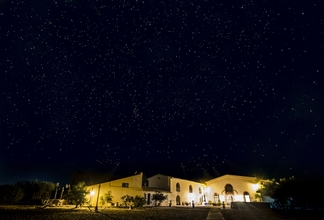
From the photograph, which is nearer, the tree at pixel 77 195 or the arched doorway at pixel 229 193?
the tree at pixel 77 195

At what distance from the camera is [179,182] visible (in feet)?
138

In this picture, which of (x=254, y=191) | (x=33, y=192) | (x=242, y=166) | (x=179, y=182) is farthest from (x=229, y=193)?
(x=33, y=192)

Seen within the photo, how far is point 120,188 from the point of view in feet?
115

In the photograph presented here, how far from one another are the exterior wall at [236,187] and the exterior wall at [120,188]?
1817 centimetres

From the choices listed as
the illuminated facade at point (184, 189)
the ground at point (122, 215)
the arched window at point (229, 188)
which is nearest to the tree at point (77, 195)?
the ground at point (122, 215)

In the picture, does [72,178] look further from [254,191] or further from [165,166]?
[254,191]

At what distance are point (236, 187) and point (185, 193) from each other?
10.7m

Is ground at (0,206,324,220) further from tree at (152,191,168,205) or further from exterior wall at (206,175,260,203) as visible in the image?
exterior wall at (206,175,260,203)

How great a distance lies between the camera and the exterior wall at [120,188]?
3459 centimetres

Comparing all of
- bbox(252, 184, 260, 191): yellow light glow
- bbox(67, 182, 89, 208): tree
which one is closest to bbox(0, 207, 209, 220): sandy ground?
bbox(67, 182, 89, 208): tree

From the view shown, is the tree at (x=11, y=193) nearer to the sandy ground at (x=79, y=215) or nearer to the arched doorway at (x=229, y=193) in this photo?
the sandy ground at (x=79, y=215)

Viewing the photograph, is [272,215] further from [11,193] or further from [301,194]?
[11,193]

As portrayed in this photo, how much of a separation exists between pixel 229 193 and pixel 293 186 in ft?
75.1

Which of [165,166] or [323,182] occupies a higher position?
[165,166]
